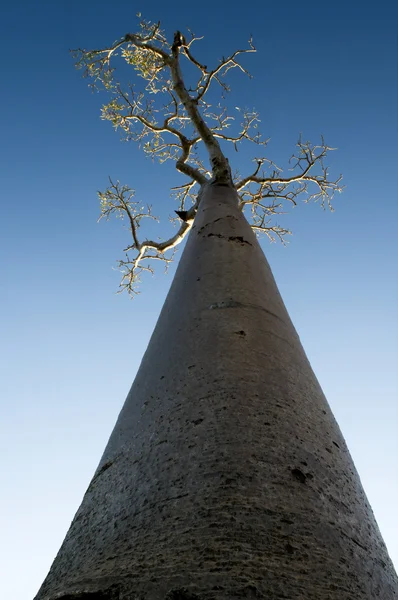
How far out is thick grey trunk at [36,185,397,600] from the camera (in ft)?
2.67

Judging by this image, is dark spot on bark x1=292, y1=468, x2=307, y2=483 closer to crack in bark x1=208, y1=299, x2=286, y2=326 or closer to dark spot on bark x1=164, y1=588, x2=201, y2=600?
dark spot on bark x1=164, y1=588, x2=201, y2=600

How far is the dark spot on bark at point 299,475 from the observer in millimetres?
1080

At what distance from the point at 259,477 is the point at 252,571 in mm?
257

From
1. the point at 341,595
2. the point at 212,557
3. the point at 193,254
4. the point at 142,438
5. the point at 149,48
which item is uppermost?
the point at 149,48

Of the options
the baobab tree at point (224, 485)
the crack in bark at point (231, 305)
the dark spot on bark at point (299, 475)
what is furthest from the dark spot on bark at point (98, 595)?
the crack in bark at point (231, 305)

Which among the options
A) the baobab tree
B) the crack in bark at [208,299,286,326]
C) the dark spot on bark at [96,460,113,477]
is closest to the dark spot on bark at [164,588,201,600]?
the baobab tree

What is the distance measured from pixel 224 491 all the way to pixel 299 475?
8.6 inches

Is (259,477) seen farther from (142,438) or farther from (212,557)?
(142,438)

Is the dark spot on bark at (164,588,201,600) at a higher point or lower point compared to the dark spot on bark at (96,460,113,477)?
lower

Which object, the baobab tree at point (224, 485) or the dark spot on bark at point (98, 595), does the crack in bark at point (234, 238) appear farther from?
the dark spot on bark at point (98, 595)

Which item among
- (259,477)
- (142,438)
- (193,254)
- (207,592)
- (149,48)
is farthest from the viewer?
(149,48)

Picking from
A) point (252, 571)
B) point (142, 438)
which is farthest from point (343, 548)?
point (142, 438)

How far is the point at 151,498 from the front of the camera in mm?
1030

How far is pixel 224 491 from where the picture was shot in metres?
0.98
